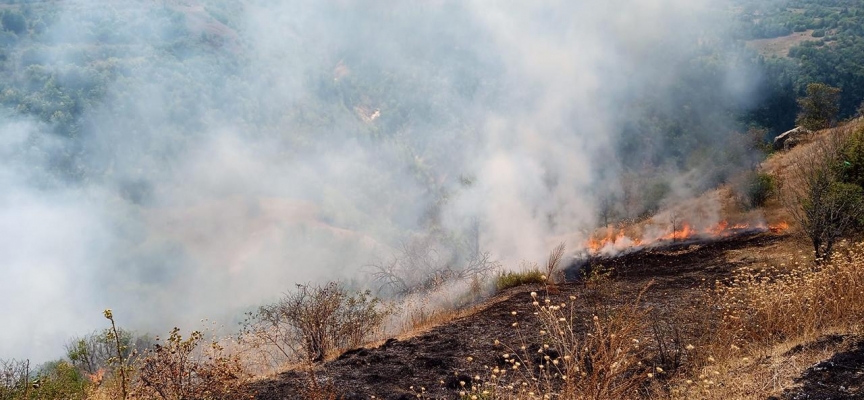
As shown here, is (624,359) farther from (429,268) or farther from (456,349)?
(429,268)

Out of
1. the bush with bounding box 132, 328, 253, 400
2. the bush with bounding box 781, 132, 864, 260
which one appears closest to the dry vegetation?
the bush with bounding box 132, 328, 253, 400

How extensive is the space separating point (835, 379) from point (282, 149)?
32831mm

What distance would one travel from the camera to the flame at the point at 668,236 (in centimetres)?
1773

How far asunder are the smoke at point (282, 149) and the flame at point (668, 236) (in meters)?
2.08

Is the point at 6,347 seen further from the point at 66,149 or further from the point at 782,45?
the point at 782,45

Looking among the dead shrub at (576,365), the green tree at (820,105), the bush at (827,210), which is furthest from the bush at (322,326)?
the green tree at (820,105)

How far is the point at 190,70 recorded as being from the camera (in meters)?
35.3

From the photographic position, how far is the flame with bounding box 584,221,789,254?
1773 centimetres

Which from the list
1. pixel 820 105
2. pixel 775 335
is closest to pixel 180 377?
pixel 775 335

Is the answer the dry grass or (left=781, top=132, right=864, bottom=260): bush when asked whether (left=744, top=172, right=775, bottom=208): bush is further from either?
the dry grass

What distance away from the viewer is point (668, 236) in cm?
1944

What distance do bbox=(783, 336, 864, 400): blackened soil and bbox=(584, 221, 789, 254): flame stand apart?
14288 mm

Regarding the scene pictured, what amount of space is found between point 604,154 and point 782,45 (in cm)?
4632

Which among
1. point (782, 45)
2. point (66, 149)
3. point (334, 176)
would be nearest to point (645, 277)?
point (334, 176)
